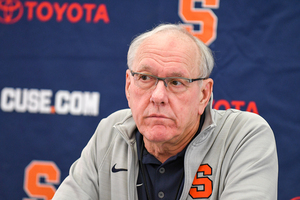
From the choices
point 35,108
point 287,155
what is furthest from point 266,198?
point 35,108

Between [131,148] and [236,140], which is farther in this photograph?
[131,148]

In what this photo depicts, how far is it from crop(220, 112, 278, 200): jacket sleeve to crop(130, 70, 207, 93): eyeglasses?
312 millimetres

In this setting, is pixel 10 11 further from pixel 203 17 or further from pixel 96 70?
pixel 203 17

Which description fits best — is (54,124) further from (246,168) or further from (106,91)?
(246,168)

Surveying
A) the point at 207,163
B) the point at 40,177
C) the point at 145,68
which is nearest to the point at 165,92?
the point at 145,68

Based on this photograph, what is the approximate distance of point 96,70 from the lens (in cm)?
226

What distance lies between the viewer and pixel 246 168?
115 centimetres

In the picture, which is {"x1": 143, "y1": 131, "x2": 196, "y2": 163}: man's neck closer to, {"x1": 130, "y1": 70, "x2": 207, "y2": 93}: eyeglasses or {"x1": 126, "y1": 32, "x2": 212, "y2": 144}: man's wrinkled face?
{"x1": 126, "y1": 32, "x2": 212, "y2": 144}: man's wrinkled face

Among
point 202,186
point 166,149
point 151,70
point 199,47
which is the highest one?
point 199,47

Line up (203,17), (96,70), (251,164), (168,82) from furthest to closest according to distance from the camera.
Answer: (96,70), (203,17), (168,82), (251,164)

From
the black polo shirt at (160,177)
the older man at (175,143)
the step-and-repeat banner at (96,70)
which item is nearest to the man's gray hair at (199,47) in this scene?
the older man at (175,143)

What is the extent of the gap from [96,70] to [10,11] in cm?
86

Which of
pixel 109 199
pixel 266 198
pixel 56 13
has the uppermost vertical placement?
pixel 56 13

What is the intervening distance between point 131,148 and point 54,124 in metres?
1.14
